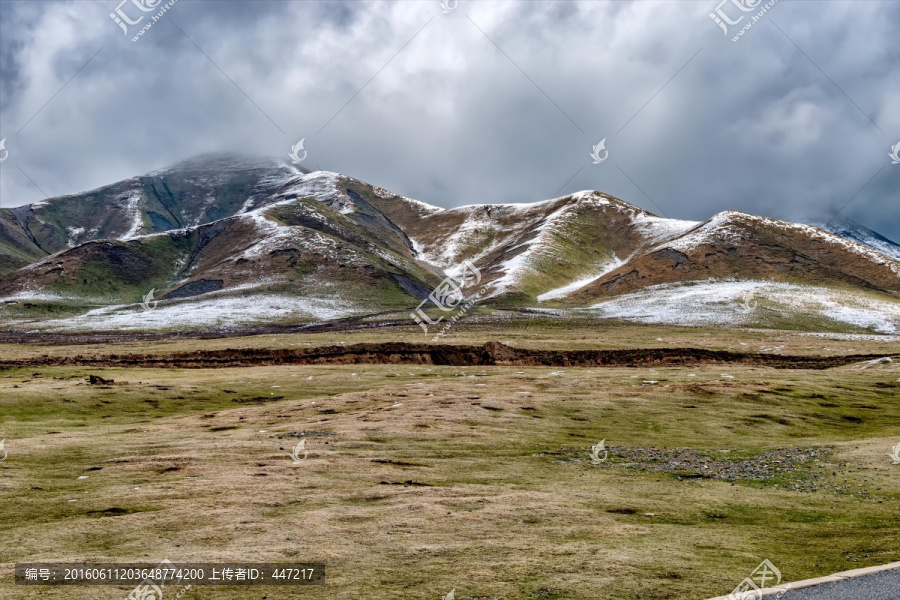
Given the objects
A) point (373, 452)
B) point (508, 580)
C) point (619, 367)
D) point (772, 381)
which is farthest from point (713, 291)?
point (508, 580)

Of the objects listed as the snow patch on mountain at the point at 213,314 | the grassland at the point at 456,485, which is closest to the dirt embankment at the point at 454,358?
the grassland at the point at 456,485

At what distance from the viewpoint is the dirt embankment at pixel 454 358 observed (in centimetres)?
8856

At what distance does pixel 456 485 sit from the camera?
29.3 meters

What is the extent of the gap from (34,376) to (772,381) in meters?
74.9

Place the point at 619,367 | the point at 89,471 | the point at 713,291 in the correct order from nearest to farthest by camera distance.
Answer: the point at 89,471
the point at 619,367
the point at 713,291

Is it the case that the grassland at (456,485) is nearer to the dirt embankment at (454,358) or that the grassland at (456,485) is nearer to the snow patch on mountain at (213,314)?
the dirt embankment at (454,358)

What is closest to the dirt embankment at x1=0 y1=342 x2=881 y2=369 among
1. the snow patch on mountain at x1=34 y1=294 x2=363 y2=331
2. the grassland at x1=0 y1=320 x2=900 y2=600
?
the grassland at x1=0 y1=320 x2=900 y2=600

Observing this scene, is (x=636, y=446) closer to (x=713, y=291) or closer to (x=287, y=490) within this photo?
(x=287, y=490)

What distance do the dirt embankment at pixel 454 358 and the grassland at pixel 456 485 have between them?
995 inches

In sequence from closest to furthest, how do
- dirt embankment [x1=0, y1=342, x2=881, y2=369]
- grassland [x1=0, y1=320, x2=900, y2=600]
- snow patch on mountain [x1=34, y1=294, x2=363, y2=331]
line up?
1. grassland [x1=0, y1=320, x2=900, y2=600]
2. dirt embankment [x1=0, y1=342, x2=881, y2=369]
3. snow patch on mountain [x1=34, y1=294, x2=363, y2=331]

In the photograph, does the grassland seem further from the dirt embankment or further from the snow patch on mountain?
the snow patch on mountain

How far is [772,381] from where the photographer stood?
62.7 meters

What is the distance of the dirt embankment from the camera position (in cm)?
8856

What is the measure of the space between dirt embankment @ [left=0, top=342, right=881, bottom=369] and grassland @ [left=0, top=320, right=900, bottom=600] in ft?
82.9
